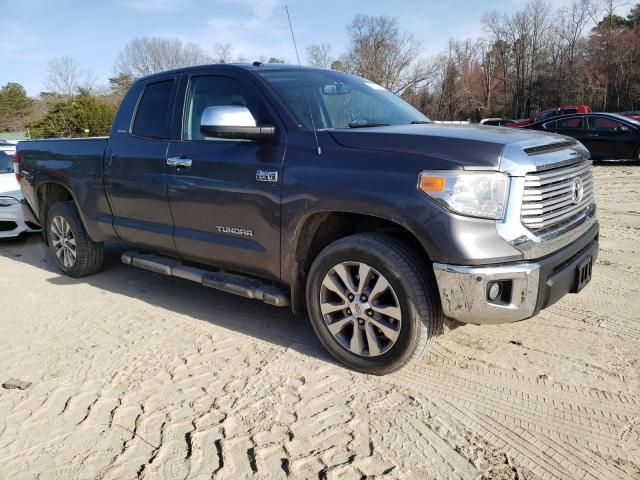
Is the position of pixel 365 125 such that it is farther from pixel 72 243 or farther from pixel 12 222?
pixel 12 222

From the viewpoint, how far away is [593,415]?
2652 millimetres

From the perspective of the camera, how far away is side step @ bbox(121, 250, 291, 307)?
11.5 ft

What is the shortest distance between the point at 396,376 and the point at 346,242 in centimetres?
88

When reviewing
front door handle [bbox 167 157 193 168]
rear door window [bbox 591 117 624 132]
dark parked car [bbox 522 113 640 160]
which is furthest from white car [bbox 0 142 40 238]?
rear door window [bbox 591 117 624 132]

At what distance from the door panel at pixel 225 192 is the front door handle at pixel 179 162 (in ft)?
0.08

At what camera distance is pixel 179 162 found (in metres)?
3.87

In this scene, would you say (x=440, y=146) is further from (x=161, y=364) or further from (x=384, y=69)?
(x=384, y=69)

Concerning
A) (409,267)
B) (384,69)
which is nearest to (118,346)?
(409,267)

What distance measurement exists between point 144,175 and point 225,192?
1005 mm

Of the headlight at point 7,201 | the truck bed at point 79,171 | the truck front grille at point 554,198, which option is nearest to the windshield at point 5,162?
the headlight at point 7,201

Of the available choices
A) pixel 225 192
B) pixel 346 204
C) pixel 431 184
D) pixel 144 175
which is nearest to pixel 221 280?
pixel 225 192

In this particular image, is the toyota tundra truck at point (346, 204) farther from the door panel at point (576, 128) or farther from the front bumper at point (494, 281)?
the door panel at point (576, 128)

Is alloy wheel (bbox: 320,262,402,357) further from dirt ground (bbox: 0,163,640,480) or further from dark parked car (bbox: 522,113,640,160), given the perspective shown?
dark parked car (bbox: 522,113,640,160)

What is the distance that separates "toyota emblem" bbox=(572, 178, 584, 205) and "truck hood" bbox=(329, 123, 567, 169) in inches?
11.6
